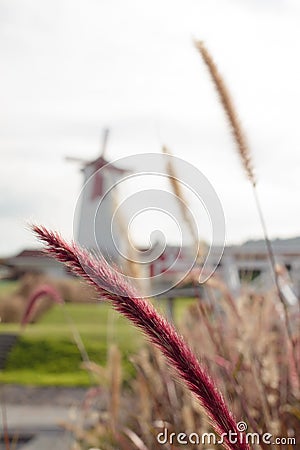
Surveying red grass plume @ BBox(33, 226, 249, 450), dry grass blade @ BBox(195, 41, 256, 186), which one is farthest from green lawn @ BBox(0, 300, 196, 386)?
red grass plume @ BBox(33, 226, 249, 450)

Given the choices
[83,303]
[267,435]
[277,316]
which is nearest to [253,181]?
[267,435]

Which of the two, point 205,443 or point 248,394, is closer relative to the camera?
point 205,443

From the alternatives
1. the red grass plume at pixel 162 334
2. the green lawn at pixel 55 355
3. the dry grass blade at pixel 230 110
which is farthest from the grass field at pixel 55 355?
the red grass plume at pixel 162 334

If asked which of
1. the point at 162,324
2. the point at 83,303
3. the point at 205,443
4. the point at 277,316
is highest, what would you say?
the point at 83,303

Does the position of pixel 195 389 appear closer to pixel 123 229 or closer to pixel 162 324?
pixel 162 324

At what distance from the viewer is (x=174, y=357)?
23.3 inches

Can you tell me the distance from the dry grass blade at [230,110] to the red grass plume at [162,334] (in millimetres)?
789

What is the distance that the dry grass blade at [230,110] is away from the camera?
4.44ft

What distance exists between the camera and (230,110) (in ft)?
4.44

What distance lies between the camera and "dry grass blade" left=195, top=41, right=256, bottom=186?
1353mm

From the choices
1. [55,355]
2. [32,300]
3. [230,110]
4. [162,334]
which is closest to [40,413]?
[55,355]

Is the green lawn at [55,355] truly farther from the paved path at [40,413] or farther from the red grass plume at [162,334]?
the red grass plume at [162,334]

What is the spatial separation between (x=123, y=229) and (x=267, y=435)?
56 cm

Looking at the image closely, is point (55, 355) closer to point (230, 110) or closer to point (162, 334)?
point (230, 110)
